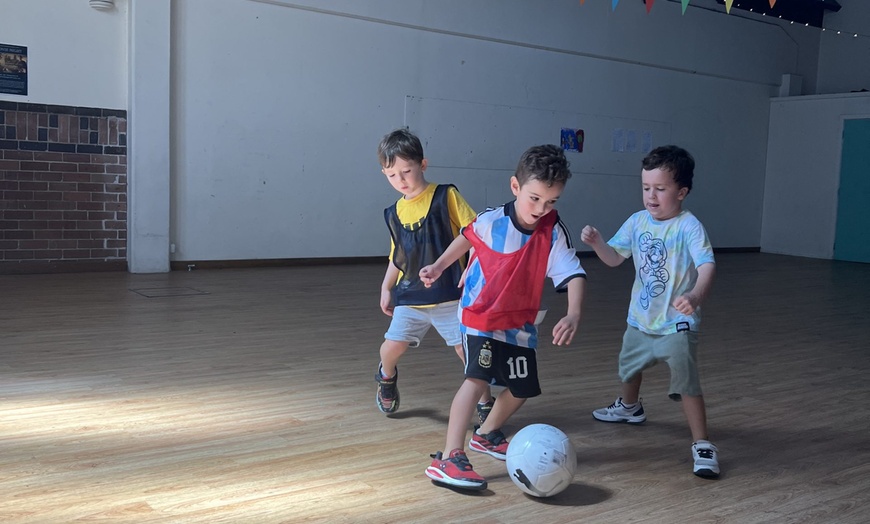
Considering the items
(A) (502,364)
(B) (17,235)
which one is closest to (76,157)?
(B) (17,235)

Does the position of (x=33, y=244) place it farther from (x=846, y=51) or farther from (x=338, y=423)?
(x=846, y=51)

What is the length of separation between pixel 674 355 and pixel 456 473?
87cm

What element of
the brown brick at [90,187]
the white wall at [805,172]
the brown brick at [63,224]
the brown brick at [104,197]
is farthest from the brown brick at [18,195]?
the white wall at [805,172]

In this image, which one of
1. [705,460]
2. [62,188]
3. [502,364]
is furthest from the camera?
[62,188]

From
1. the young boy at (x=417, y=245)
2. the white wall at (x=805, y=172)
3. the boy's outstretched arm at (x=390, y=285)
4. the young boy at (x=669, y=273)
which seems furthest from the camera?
the white wall at (x=805, y=172)

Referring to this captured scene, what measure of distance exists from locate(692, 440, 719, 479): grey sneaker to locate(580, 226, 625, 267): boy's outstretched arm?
66 centimetres

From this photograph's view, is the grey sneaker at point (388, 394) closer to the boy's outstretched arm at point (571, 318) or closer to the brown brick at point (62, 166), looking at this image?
the boy's outstretched arm at point (571, 318)

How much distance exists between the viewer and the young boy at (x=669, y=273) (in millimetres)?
2652

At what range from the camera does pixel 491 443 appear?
8.91 feet

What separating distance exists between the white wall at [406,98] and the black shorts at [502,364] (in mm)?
5864

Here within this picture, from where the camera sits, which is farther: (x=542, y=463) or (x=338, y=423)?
(x=338, y=423)

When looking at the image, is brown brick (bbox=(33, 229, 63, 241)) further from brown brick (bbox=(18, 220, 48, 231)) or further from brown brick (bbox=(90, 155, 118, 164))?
brown brick (bbox=(90, 155, 118, 164))

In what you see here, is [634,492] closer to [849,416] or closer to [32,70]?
[849,416]

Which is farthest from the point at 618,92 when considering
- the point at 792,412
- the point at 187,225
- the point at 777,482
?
the point at 777,482
